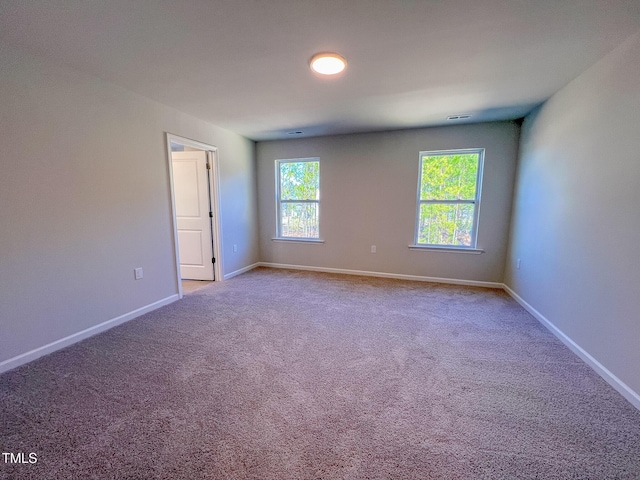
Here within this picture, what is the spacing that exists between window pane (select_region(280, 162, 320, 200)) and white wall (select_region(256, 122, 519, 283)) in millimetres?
153

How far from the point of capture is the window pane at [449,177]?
3.82 metres

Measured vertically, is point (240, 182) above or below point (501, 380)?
above

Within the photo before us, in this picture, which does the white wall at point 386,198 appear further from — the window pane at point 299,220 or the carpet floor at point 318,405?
the carpet floor at point 318,405

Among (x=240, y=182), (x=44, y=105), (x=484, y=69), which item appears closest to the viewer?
(x=44, y=105)

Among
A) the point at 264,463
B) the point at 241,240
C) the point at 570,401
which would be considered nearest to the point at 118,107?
the point at 241,240

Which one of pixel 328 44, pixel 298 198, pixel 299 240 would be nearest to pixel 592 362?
pixel 328 44

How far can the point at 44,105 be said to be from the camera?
6.57 ft

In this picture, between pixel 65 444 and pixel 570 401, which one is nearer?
pixel 65 444

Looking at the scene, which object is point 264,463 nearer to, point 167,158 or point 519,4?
point 519,4

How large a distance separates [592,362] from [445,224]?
239cm

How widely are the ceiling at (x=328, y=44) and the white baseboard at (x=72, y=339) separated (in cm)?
227

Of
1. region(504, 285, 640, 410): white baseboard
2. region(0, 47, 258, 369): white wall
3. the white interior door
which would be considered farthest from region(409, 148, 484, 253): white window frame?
region(0, 47, 258, 369): white wall

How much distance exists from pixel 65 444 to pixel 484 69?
372cm

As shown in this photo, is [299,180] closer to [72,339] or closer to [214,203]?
[214,203]
